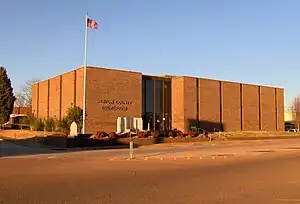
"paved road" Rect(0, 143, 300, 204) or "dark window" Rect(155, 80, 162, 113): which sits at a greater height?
"dark window" Rect(155, 80, 162, 113)

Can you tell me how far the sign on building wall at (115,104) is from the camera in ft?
194

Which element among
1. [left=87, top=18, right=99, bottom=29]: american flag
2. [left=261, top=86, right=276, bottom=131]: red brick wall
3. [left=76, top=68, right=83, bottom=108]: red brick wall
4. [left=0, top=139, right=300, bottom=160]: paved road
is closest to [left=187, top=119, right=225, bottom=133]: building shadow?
[left=261, top=86, right=276, bottom=131]: red brick wall

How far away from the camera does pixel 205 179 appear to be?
49.5 ft

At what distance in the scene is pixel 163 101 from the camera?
69.6m

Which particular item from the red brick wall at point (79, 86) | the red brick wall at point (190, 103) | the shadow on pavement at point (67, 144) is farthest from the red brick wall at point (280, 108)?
the shadow on pavement at point (67, 144)

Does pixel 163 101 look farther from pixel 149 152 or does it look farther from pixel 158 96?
pixel 149 152

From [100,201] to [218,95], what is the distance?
217ft

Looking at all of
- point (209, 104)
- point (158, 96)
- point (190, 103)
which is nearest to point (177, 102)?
point (190, 103)

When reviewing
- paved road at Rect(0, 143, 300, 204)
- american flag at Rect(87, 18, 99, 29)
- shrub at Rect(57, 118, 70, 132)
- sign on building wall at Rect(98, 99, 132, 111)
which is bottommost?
paved road at Rect(0, 143, 300, 204)

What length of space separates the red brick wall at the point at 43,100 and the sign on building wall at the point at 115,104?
602 inches

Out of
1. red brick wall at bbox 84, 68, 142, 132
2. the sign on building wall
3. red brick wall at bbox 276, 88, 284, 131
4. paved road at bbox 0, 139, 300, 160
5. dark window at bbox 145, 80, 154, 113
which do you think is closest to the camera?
paved road at bbox 0, 139, 300, 160

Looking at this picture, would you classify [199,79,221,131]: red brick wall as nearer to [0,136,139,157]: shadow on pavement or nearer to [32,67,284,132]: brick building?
[32,67,284,132]: brick building

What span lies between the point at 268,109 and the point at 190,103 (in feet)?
70.7

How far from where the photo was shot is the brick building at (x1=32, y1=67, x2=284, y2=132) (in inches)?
2328
